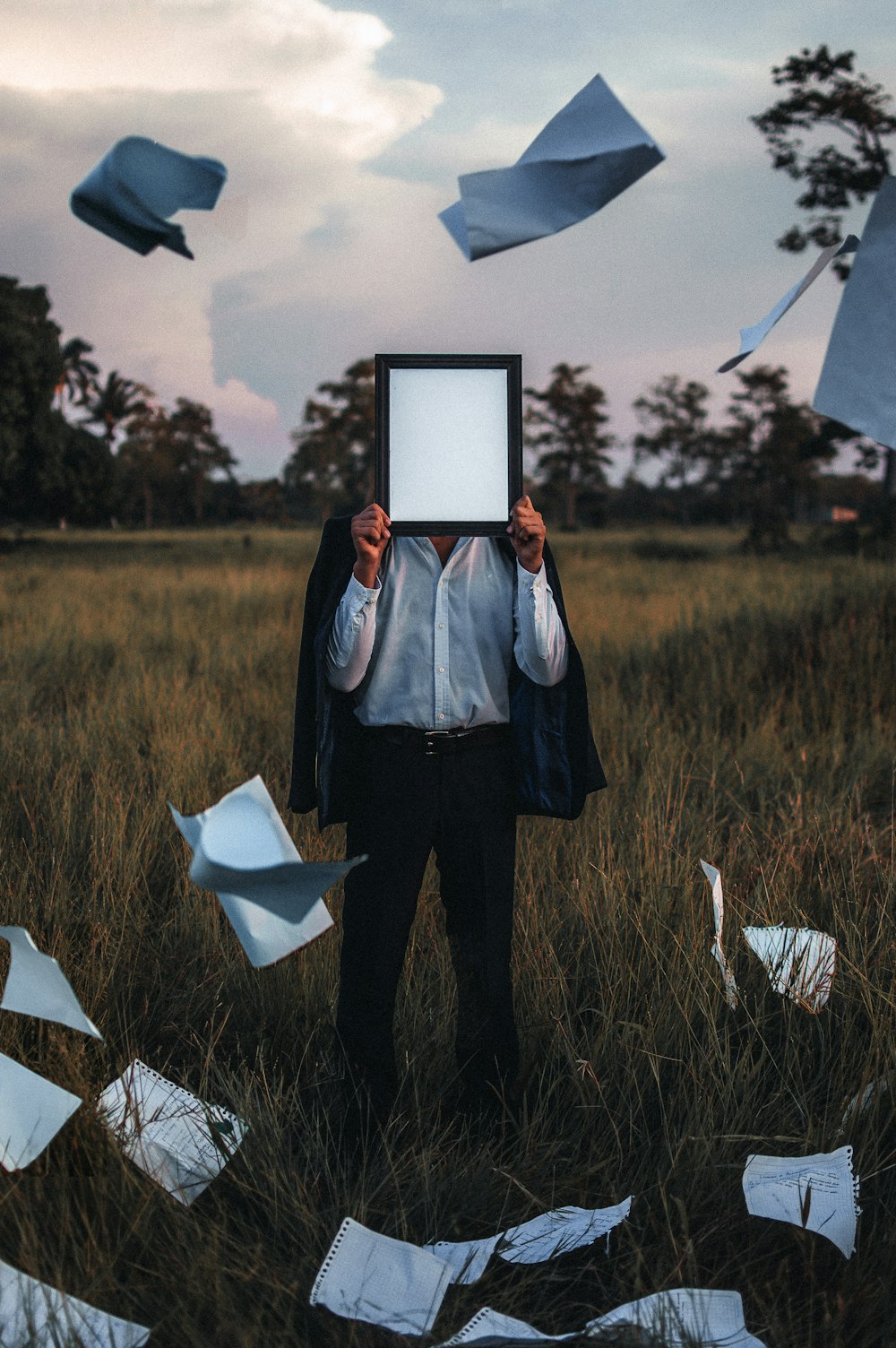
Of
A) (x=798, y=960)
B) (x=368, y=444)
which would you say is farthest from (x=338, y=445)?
(x=798, y=960)

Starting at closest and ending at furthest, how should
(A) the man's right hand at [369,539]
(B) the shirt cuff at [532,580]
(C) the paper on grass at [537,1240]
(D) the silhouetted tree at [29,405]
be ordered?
(A) the man's right hand at [369,539]
(C) the paper on grass at [537,1240]
(B) the shirt cuff at [532,580]
(D) the silhouetted tree at [29,405]

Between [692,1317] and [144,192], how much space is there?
Answer: 5.94 feet

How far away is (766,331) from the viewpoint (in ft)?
4.07

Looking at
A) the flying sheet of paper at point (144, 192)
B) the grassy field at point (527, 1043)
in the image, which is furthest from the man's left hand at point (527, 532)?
the grassy field at point (527, 1043)

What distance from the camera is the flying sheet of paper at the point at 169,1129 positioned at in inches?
77.9

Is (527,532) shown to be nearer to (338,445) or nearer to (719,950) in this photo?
(719,950)

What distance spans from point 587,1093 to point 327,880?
4.59ft

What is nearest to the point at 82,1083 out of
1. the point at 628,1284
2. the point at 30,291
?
the point at 628,1284

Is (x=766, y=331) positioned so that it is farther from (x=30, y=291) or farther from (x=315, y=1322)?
(x=30, y=291)

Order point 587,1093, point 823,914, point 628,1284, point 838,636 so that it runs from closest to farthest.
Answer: point 628,1284
point 587,1093
point 823,914
point 838,636

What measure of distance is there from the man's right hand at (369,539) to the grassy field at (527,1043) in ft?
3.48

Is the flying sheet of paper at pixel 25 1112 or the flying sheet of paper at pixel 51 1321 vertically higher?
the flying sheet of paper at pixel 25 1112

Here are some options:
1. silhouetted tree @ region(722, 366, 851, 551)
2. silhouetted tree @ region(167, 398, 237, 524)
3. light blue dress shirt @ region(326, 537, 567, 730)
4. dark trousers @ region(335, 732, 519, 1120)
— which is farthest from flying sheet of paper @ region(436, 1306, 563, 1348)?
silhouetted tree @ region(167, 398, 237, 524)

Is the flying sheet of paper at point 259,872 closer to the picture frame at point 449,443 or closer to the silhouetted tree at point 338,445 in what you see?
the picture frame at point 449,443
